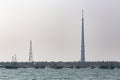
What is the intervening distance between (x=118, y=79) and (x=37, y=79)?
16132mm

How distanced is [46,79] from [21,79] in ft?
16.8

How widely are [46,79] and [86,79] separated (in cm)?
791

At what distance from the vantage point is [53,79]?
123m

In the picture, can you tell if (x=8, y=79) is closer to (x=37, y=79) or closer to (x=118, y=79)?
(x=37, y=79)

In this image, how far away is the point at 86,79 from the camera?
123 metres

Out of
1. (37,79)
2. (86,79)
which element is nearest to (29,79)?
(37,79)

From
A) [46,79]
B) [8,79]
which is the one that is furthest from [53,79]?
[8,79]

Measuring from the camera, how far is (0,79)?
395ft

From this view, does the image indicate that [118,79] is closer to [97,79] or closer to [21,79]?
[97,79]

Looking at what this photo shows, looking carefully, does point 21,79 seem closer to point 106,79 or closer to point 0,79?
point 0,79

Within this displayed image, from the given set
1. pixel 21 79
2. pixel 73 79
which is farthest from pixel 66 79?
pixel 21 79

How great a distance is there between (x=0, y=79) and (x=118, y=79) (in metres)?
Answer: 23.4

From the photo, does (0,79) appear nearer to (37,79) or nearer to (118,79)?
(37,79)

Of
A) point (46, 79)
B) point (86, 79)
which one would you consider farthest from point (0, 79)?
point (86, 79)
